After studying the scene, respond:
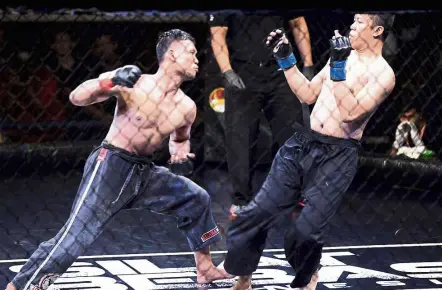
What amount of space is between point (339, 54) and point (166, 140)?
3.43 meters

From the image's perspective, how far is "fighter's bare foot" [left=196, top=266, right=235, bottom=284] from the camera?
4.74 metres

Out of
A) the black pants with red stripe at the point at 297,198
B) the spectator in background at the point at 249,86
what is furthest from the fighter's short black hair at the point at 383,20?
the spectator in background at the point at 249,86

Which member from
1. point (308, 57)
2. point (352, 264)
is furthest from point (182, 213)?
point (308, 57)

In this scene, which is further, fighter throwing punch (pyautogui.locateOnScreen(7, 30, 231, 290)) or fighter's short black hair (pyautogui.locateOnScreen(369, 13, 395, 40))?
fighter's short black hair (pyautogui.locateOnScreen(369, 13, 395, 40))

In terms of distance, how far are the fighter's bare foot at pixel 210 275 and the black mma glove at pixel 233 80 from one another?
1266mm

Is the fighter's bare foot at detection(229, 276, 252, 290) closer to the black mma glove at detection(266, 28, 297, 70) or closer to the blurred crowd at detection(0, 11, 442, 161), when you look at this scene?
the black mma glove at detection(266, 28, 297, 70)

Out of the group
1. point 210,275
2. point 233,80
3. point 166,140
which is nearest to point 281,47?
point 210,275

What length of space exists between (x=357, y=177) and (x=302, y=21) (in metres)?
1.89

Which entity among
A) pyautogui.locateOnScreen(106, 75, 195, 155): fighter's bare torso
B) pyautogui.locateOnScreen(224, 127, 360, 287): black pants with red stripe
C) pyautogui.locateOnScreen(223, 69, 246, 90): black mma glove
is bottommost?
pyautogui.locateOnScreen(224, 127, 360, 287): black pants with red stripe

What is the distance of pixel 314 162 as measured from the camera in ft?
14.6

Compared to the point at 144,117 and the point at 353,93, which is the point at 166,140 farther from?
the point at 353,93

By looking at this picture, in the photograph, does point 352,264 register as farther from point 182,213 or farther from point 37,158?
point 37,158

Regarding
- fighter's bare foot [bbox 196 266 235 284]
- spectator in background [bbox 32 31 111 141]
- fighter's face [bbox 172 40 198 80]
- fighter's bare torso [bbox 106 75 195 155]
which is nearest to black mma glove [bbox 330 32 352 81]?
fighter's face [bbox 172 40 198 80]

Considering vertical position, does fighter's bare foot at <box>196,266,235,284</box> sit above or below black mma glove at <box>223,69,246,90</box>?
below
